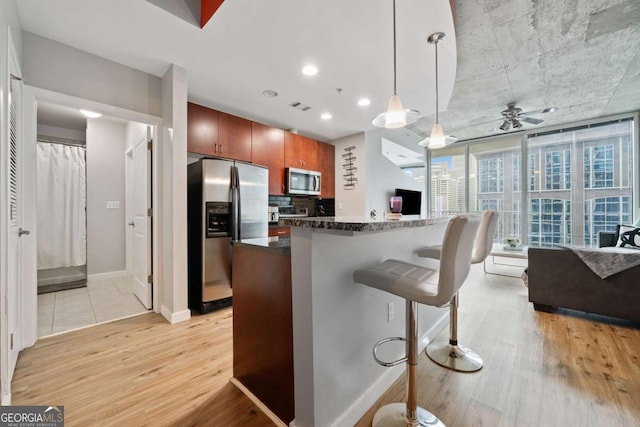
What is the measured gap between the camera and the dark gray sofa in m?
2.24

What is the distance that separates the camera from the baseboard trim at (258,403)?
1.27m

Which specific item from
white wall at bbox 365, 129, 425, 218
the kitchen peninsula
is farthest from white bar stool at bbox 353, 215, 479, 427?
white wall at bbox 365, 129, 425, 218

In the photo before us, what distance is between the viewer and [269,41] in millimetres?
2035

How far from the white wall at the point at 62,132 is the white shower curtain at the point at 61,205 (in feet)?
0.91

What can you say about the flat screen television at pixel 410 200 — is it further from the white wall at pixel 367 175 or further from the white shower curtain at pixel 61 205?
the white shower curtain at pixel 61 205

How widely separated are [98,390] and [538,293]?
3831mm

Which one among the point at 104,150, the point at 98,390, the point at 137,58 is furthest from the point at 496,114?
the point at 104,150

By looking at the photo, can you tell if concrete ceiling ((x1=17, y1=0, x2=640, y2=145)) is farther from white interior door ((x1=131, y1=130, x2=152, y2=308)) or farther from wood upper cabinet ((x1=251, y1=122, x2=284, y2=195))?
white interior door ((x1=131, y1=130, x2=152, y2=308))

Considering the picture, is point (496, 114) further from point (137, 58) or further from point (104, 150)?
point (104, 150)

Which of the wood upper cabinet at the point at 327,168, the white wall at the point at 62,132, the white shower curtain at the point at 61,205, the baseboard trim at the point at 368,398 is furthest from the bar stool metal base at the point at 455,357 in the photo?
the white wall at the point at 62,132

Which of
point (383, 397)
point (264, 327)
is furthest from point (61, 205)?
point (383, 397)

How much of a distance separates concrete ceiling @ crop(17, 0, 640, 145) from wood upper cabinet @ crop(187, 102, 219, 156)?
0.23 meters

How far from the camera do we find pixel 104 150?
159 inches

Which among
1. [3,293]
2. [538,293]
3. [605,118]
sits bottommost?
[538,293]
